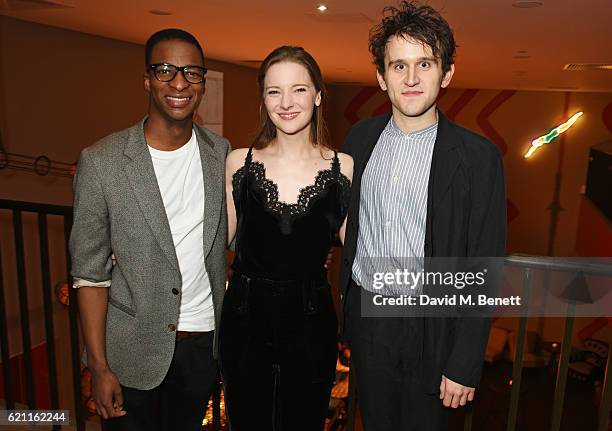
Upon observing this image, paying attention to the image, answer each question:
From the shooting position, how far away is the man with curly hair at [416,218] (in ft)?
5.35

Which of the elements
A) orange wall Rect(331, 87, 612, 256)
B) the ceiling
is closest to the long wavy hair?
the ceiling

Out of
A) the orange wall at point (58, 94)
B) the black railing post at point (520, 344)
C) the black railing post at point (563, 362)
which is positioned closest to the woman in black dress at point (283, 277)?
the black railing post at point (520, 344)

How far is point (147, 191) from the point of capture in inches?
64.9

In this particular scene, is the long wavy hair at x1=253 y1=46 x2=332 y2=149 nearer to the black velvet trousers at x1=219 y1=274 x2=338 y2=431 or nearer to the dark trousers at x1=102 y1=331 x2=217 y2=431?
the black velvet trousers at x1=219 y1=274 x2=338 y2=431

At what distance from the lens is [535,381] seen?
10914 mm

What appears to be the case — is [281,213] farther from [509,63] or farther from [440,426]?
[509,63]

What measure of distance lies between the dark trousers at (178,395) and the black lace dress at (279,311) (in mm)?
90

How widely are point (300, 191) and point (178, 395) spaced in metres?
0.82

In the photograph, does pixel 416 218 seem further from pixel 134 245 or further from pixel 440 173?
pixel 134 245

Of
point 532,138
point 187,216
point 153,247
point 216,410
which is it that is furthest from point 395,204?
point 532,138

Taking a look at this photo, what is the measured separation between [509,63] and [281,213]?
7632mm

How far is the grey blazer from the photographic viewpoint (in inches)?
63.7

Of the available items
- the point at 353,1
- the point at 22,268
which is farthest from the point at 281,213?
the point at 353,1

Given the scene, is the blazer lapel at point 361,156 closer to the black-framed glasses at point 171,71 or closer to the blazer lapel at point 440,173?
the blazer lapel at point 440,173
